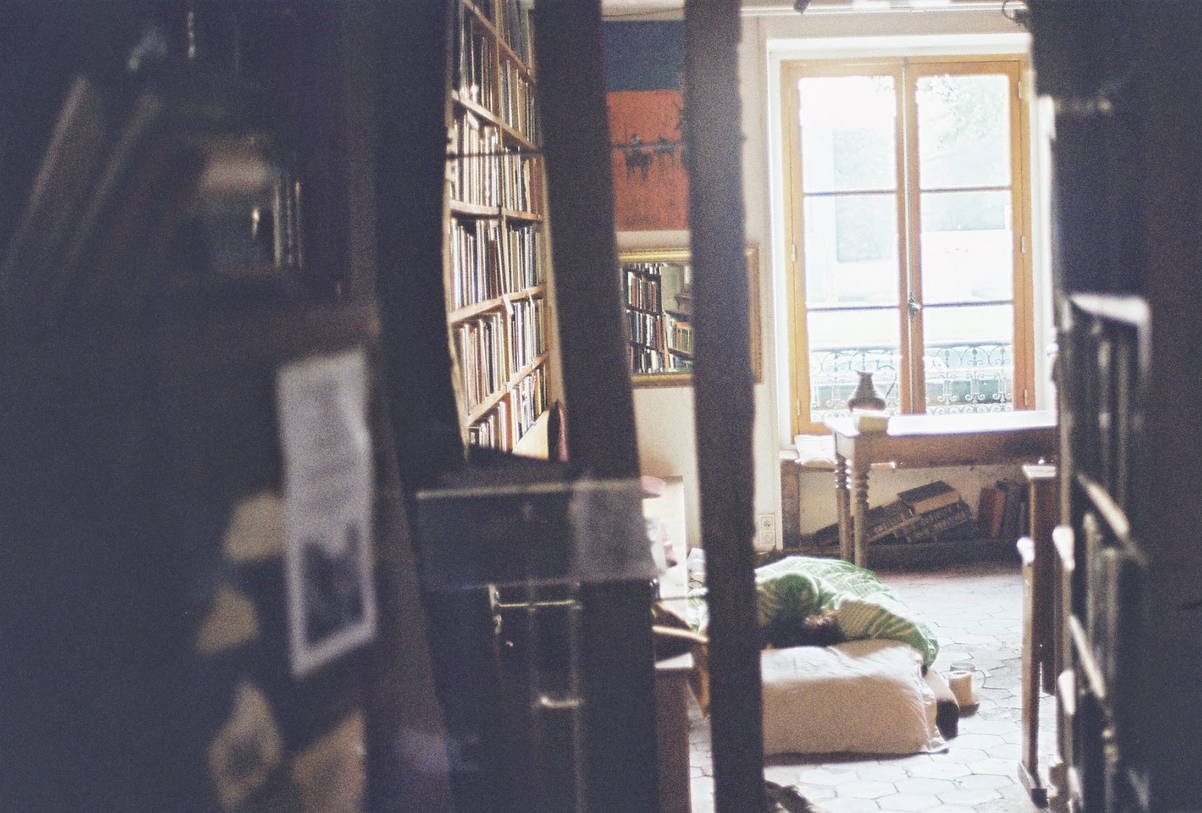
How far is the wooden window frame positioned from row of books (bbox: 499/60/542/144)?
143 cm

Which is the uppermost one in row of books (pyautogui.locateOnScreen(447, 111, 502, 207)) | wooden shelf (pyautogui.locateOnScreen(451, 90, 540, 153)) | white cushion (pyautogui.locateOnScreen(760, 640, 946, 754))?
wooden shelf (pyautogui.locateOnScreen(451, 90, 540, 153))

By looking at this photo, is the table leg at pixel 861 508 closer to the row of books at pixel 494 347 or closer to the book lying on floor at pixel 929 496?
the book lying on floor at pixel 929 496

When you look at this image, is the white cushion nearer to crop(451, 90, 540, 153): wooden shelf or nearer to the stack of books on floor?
crop(451, 90, 540, 153): wooden shelf

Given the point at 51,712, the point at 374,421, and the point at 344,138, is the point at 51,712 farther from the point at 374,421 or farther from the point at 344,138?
the point at 344,138

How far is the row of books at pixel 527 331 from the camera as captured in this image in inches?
174

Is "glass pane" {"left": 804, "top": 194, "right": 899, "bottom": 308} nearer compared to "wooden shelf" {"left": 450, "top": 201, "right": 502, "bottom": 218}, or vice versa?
"wooden shelf" {"left": 450, "top": 201, "right": 502, "bottom": 218}

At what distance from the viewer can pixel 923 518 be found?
583cm

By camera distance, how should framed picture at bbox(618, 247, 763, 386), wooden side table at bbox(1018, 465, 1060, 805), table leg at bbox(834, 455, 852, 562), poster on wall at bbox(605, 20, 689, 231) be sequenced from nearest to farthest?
wooden side table at bbox(1018, 465, 1060, 805), table leg at bbox(834, 455, 852, 562), poster on wall at bbox(605, 20, 689, 231), framed picture at bbox(618, 247, 763, 386)

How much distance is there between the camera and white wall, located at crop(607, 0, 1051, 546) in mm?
5758

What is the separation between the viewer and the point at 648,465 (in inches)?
234

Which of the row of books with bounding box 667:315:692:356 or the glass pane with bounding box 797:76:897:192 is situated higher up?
the glass pane with bounding box 797:76:897:192

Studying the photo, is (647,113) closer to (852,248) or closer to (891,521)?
(852,248)

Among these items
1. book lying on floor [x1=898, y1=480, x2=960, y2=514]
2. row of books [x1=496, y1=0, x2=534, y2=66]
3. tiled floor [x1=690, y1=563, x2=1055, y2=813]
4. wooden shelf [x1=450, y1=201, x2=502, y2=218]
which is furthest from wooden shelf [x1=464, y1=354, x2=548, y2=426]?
book lying on floor [x1=898, y1=480, x2=960, y2=514]

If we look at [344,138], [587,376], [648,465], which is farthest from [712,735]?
[648,465]
